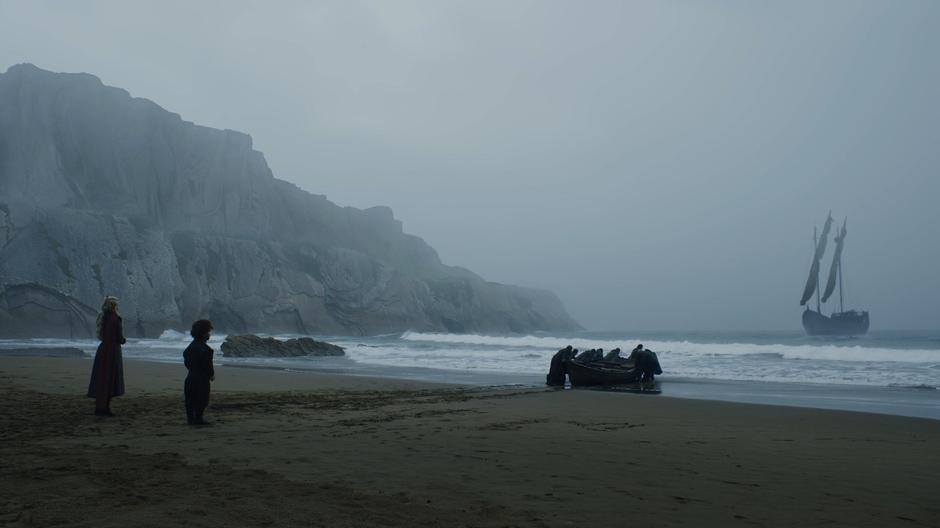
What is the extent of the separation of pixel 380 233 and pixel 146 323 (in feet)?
182

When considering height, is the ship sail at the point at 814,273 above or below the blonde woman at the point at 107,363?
above

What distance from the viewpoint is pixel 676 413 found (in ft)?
38.3

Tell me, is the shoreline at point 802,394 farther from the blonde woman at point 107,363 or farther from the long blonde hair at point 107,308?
the long blonde hair at point 107,308

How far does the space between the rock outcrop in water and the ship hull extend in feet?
221

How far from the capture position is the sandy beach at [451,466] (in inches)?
173

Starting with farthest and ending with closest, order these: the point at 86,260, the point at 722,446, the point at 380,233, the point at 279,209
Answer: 1. the point at 380,233
2. the point at 279,209
3. the point at 86,260
4. the point at 722,446

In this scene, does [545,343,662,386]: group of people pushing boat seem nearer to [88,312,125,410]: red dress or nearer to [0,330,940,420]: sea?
[0,330,940,420]: sea

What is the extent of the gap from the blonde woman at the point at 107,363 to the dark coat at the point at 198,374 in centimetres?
124

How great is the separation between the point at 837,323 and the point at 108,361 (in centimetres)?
8728

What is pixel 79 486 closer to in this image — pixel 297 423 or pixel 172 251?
pixel 297 423

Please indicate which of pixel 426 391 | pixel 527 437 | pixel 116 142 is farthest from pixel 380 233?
pixel 527 437

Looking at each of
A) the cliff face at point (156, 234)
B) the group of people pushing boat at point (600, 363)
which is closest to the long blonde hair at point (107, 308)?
the group of people pushing boat at point (600, 363)

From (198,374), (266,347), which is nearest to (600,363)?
(198,374)

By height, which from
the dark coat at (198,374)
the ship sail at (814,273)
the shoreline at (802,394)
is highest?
the ship sail at (814,273)
